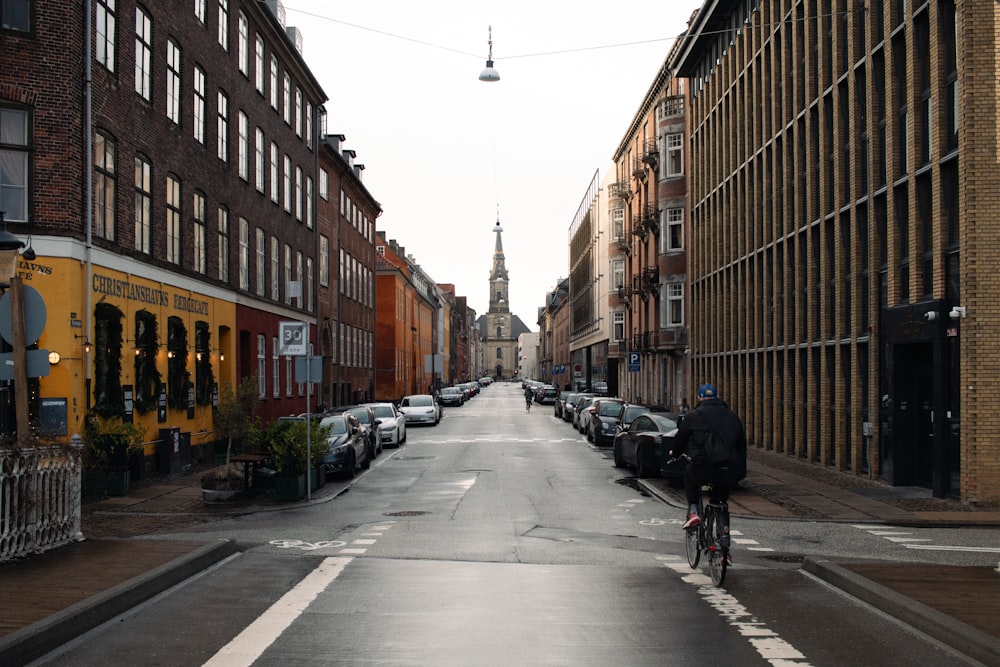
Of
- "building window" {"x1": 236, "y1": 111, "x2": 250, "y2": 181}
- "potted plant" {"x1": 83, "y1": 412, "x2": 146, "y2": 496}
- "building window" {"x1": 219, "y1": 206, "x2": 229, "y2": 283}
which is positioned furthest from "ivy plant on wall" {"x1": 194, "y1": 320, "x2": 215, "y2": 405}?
"potted plant" {"x1": 83, "y1": 412, "x2": 146, "y2": 496}

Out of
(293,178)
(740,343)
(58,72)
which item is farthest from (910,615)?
(293,178)

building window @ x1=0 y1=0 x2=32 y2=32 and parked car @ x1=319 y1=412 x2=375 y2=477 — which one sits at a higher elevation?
building window @ x1=0 y1=0 x2=32 y2=32

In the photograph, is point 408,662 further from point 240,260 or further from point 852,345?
point 240,260

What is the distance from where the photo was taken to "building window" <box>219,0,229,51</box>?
2928cm

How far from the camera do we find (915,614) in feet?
25.5

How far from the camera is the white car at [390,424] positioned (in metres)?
31.3

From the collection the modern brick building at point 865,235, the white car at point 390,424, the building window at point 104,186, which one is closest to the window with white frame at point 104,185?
the building window at point 104,186

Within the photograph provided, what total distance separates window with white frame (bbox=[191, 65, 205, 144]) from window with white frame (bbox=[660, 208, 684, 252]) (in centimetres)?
2289

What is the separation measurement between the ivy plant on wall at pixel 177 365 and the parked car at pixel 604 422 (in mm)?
12525

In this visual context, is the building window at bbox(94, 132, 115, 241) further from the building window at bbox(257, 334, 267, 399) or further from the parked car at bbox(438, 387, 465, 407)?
the parked car at bbox(438, 387, 465, 407)

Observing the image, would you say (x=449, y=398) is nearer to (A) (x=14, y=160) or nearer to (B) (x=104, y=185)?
(B) (x=104, y=185)

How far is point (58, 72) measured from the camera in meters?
18.5

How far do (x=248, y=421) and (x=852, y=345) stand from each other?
13976 millimetres

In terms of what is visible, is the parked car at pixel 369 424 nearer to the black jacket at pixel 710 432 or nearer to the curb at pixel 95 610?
the curb at pixel 95 610
